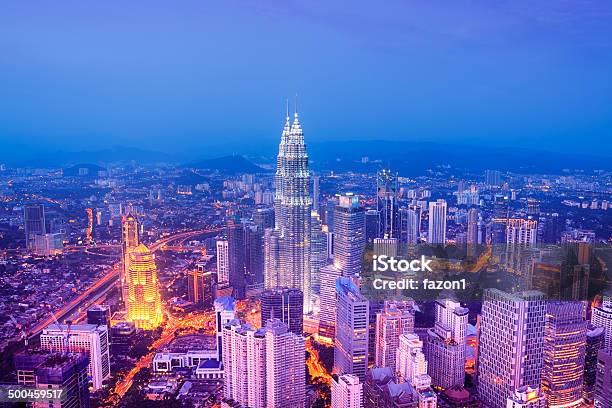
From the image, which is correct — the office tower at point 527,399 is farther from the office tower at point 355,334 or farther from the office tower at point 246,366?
the office tower at point 246,366

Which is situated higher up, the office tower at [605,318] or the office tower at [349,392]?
the office tower at [605,318]

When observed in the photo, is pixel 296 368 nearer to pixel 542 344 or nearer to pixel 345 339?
pixel 345 339

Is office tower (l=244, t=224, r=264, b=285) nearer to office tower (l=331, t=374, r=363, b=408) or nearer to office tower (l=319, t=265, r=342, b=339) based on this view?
office tower (l=319, t=265, r=342, b=339)

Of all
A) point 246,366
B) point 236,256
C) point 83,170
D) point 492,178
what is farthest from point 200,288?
point 492,178

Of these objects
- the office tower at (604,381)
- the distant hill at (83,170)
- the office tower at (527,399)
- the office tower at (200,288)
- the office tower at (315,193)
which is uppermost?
the distant hill at (83,170)

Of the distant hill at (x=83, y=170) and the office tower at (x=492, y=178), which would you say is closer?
the distant hill at (x=83, y=170)

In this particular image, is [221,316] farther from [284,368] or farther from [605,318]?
[605,318]

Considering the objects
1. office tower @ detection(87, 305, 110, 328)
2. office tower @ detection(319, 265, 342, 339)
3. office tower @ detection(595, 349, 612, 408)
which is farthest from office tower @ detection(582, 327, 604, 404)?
office tower @ detection(87, 305, 110, 328)

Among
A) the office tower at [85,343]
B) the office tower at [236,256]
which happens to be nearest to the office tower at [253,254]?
the office tower at [236,256]

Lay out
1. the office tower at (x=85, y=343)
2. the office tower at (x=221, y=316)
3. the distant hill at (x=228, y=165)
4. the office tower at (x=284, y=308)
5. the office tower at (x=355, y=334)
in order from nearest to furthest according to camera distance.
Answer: the office tower at (x=355, y=334) < the office tower at (x=85, y=343) < the office tower at (x=221, y=316) < the office tower at (x=284, y=308) < the distant hill at (x=228, y=165)
